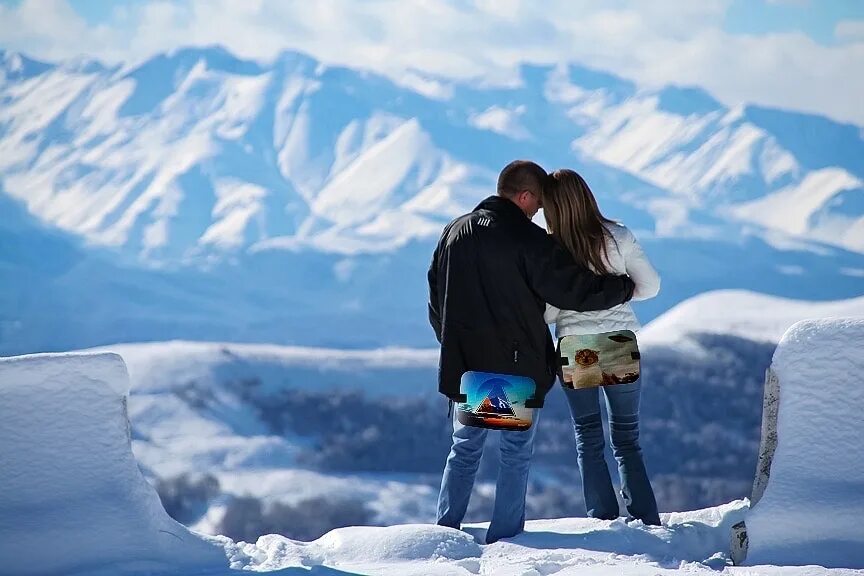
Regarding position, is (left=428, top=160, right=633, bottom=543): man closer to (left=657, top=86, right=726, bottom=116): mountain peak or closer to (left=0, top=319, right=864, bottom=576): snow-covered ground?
(left=0, top=319, right=864, bottom=576): snow-covered ground

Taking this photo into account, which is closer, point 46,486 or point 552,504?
point 46,486

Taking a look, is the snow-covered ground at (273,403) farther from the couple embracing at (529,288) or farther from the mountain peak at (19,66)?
the mountain peak at (19,66)

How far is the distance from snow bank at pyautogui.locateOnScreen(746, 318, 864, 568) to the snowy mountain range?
198 feet

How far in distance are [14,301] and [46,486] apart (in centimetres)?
6699

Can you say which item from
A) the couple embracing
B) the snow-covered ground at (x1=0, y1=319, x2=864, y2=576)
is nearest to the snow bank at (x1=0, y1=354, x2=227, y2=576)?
the snow-covered ground at (x1=0, y1=319, x2=864, y2=576)

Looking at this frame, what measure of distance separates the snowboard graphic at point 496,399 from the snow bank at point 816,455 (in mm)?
870

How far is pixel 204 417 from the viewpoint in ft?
97.3

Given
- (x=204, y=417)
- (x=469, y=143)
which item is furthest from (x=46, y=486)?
(x=469, y=143)

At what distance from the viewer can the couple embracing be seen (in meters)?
3.58

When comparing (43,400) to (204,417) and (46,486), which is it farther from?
(204,417)

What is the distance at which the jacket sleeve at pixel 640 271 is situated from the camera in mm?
3703

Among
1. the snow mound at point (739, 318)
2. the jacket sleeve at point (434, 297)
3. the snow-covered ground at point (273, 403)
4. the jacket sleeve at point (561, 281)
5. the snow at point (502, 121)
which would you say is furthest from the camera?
the snow at point (502, 121)

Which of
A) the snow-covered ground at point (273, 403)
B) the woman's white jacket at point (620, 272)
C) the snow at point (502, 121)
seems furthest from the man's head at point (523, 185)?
the snow at point (502, 121)

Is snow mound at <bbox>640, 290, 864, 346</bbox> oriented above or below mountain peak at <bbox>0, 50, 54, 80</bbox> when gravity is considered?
below
